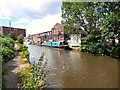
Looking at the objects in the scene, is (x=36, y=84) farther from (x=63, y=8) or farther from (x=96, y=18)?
(x=63, y=8)

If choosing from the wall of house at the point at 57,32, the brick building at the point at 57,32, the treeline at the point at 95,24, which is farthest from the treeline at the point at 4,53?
the wall of house at the point at 57,32

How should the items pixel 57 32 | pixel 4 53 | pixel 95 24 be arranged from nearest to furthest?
pixel 4 53 → pixel 95 24 → pixel 57 32

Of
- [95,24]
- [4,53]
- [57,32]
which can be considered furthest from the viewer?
[57,32]

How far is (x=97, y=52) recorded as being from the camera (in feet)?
113

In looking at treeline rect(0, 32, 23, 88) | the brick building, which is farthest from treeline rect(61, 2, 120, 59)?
the brick building

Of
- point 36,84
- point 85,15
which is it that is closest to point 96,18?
point 85,15

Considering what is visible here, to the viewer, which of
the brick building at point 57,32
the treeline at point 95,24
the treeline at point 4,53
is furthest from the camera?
the brick building at point 57,32

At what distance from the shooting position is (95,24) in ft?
111

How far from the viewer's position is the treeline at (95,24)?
26756 millimetres

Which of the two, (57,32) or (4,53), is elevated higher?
(57,32)

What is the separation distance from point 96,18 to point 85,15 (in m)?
2.37

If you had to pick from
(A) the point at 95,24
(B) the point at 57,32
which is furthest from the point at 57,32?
(A) the point at 95,24

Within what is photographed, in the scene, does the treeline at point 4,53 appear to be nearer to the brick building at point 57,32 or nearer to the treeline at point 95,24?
the treeline at point 95,24

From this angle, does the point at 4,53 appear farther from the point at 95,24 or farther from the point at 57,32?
the point at 57,32
